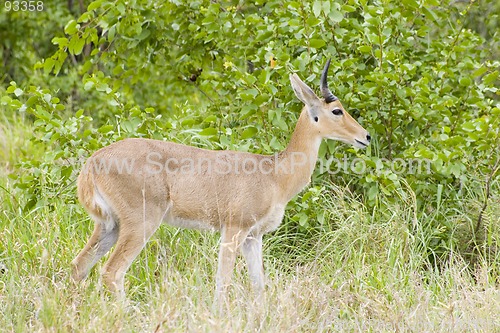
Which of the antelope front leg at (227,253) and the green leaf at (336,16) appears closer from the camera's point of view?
the antelope front leg at (227,253)

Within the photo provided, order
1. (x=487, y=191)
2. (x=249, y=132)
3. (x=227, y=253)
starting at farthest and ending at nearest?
1. (x=249, y=132)
2. (x=487, y=191)
3. (x=227, y=253)

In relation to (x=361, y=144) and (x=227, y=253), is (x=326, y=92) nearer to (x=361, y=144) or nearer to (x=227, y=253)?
(x=361, y=144)

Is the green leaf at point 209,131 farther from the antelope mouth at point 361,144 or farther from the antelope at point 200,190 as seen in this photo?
the antelope mouth at point 361,144

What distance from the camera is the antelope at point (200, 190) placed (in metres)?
5.96

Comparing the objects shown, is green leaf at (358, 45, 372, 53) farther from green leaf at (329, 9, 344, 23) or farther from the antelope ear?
the antelope ear

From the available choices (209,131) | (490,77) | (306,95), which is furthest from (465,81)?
(209,131)

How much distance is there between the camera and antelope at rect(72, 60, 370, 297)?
5.96 meters

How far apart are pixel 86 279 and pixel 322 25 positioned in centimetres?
276

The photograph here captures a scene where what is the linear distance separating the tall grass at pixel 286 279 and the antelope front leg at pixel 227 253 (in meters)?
0.11

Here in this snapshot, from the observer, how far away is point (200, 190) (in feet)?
20.4

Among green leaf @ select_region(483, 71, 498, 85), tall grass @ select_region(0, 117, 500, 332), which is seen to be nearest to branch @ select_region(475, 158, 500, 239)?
tall grass @ select_region(0, 117, 500, 332)

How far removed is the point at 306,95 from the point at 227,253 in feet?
4.46

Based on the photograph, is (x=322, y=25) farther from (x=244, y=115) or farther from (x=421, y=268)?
(x=421, y=268)

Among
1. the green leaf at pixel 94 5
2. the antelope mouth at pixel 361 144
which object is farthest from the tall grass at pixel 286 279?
the green leaf at pixel 94 5
